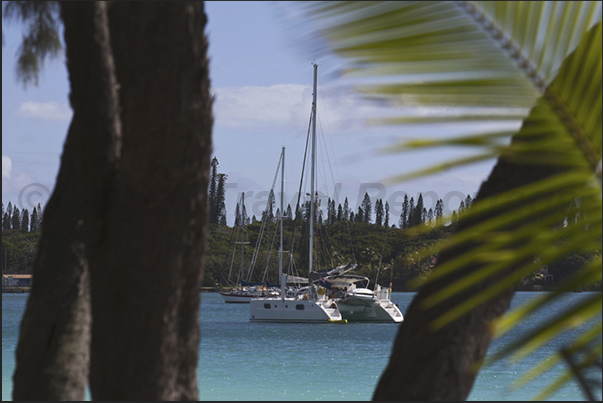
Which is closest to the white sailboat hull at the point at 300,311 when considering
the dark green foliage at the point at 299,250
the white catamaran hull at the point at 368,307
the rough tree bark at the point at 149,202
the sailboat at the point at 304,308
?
the sailboat at the point at 304,308

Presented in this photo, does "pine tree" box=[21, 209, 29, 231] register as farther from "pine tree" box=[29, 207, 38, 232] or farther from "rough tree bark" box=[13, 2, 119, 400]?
"rough tree bark" box=[13, 2, 119, 400]

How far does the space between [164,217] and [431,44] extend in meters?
1.22

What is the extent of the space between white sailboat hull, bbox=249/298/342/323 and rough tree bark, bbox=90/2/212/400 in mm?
33308

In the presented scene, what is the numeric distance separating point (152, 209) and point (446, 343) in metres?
1.03

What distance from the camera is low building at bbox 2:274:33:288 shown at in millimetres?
82637

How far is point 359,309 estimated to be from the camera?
39.9 meters

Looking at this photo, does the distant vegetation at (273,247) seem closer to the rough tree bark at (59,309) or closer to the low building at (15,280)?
the low building at (15,280)

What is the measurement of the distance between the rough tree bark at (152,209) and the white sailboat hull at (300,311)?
3331 centimetres

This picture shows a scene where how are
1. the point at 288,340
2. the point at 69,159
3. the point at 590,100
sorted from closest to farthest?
the point at 590,100 < the point at 69,159 < the point at 288,340

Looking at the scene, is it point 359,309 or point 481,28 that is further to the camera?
point 359,309

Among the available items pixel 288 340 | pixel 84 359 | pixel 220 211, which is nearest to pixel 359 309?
pixel 288 340

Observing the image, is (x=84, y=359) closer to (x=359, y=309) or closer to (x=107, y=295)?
(x=107, y=295)

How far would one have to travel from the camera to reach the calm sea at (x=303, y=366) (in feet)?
59.9

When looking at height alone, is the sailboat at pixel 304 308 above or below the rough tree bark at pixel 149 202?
below
